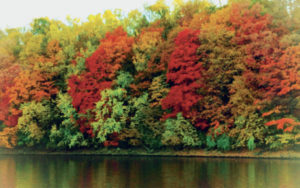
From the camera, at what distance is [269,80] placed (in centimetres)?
3612

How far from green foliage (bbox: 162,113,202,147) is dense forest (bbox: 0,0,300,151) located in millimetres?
110

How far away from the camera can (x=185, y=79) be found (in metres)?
41.1

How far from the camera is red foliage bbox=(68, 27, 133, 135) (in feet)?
149

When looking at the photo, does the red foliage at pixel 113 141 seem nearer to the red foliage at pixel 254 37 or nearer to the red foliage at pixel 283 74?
the red foliage at pixel 254 37

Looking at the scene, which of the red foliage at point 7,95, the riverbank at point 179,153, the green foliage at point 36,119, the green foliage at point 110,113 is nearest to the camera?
the riverbank at point 179,153

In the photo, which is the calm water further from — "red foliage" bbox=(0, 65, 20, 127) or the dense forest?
"red foliage" bbox=(0, 65, 20, 127)

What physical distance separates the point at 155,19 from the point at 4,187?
33181 millimetres

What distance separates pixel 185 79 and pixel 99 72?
10307mm

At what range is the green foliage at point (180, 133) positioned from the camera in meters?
39.9

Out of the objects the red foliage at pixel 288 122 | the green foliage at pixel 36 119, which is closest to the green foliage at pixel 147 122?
the green foliage at pixel 36 119

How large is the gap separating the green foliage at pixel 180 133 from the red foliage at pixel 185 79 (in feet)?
2.15

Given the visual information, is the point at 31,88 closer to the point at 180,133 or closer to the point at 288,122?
the point at 180,133

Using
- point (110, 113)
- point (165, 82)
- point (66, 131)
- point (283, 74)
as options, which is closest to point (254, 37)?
point (283, 74)

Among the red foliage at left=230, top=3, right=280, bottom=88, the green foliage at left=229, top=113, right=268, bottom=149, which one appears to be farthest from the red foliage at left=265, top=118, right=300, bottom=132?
the red foliage at left=230, top=3, right=280, bottom=88
